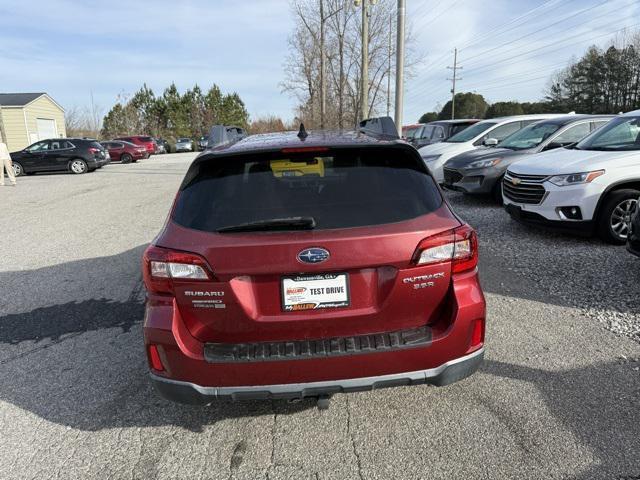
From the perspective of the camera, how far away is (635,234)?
16.3ft

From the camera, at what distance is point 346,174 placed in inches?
107

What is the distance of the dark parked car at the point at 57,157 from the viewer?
77.8 ft

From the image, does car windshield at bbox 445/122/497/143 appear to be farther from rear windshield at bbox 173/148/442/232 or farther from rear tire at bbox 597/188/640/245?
rear windshield at bbox 173/148/442/232

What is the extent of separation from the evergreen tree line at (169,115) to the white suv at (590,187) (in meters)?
62.6

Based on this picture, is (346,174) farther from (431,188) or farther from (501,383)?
(501,383)

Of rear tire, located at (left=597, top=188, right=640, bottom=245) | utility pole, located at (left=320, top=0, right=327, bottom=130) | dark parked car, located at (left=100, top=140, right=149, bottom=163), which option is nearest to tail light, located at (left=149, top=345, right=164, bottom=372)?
rear tire, located at (left=597, top=188, right=640, bottom=245)

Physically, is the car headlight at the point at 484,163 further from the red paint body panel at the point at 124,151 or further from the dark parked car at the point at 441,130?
the red paint body panel at the point at 124,151

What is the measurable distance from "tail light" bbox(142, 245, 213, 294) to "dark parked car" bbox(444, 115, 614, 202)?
322 inches

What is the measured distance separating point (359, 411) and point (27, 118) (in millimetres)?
44174

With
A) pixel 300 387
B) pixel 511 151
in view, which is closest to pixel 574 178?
pixel 511 151

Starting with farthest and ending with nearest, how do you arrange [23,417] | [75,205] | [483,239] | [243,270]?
[75,205] < [483,239] < [23,417] < [243,270]

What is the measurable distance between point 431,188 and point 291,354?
47.7 inches

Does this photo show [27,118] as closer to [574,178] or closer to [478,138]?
[478,138]

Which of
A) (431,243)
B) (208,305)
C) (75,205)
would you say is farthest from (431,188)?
(75,205)
